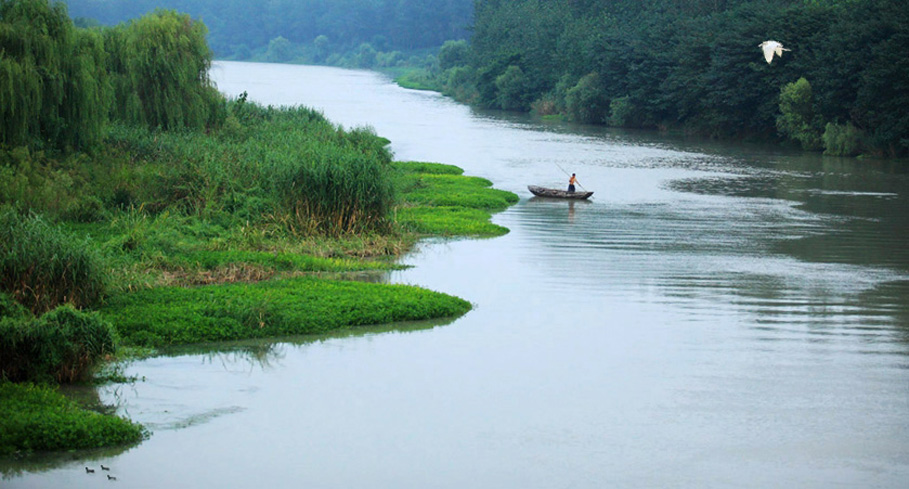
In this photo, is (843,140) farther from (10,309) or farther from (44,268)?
(10,309)

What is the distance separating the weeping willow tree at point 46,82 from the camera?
2517 cm

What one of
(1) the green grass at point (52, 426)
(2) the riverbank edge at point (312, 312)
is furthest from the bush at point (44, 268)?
(1) the green grass at point (52, 426)

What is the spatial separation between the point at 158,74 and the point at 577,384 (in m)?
23.8

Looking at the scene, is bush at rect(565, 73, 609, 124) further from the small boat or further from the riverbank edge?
the riverbank edge

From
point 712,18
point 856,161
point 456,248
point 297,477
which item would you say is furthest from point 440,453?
point 712,18

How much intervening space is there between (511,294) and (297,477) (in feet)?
32.6

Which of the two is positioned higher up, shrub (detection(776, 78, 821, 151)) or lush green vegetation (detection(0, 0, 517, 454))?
shrub (detection(776, 78, 821, 151))

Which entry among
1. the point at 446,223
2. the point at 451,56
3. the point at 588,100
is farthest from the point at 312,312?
the point at 451,56

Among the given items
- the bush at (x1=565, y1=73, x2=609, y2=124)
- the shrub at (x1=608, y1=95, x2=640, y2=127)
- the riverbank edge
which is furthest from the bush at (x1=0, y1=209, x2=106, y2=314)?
the bush at (x1=565, y1=73, x2=609, y2=124)

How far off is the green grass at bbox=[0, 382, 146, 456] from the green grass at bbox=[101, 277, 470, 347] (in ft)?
10.7

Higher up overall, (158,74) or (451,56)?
(451,56)

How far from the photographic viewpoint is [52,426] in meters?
11.8

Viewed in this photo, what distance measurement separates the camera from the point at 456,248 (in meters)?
26.1

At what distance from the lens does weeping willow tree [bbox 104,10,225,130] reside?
1340 inches
